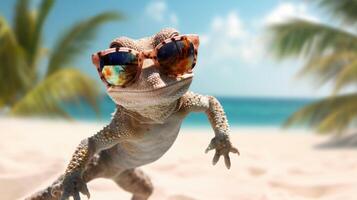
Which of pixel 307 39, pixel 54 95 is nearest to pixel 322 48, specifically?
pixel 307 39

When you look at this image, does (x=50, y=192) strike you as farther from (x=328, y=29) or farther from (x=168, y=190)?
(x=328, y=29)

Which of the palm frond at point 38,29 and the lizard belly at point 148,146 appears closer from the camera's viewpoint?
the lizard belly at point 148,146

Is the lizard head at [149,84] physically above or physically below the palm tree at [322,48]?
below

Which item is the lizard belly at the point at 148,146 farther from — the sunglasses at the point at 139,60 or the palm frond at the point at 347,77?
the palm frond at the point at 347,77

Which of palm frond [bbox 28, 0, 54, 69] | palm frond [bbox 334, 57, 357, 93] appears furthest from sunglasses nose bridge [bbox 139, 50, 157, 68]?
palm frond [bbox 28, 0, 54, 69]

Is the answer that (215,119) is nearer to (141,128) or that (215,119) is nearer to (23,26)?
(141,128)

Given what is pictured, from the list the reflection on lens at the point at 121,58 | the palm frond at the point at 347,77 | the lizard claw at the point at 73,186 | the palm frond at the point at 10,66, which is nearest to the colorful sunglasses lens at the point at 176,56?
the reflection on lens at the point at 121,58
